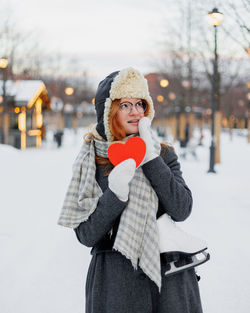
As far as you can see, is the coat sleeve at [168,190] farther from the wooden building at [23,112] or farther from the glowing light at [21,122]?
the glowing light at [21,122]

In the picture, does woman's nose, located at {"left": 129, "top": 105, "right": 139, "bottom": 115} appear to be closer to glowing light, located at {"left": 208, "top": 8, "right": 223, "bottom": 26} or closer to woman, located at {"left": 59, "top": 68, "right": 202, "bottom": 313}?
woman, located at {"left": 59, "top": 68, "right": 202, "bottom": 313}

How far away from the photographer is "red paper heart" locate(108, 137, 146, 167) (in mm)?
1866

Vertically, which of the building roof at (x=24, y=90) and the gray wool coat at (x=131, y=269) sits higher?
the building roof at (x=24, y=90)

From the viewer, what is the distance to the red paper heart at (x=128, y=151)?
6.12 feet

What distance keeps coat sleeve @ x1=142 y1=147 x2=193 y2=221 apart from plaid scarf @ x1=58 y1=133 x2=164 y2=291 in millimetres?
54

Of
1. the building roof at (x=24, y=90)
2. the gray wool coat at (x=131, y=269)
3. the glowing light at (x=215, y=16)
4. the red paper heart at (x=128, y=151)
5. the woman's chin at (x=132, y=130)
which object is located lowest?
the gray wool coat at (x=131, y=269)

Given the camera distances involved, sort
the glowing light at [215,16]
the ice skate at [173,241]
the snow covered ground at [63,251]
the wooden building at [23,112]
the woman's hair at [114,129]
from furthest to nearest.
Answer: the wooden building at [23,112]
the glowing light at [215,16]
the snow covered ground at [63,251]
the woman's hair at [114,129]
the ice skate at [173,241]

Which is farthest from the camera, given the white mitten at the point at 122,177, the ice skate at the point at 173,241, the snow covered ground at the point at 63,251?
the snow covered ground at the point at 63,251

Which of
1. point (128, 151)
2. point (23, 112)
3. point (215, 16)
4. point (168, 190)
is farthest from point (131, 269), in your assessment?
point (23, 112)

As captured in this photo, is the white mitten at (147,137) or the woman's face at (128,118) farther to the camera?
the woman's face at (128,118)

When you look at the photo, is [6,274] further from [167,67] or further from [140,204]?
[167,67]

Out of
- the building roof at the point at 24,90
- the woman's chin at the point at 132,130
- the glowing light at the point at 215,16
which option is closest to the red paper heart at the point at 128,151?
the woman's chin at the point at 132,130

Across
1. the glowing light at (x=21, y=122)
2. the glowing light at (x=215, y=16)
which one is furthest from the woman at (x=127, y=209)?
the glowing light at (x=21, y=122)

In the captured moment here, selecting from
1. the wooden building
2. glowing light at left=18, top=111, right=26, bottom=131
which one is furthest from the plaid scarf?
glowing light at left=18, top=111, right=26, bottom=131
